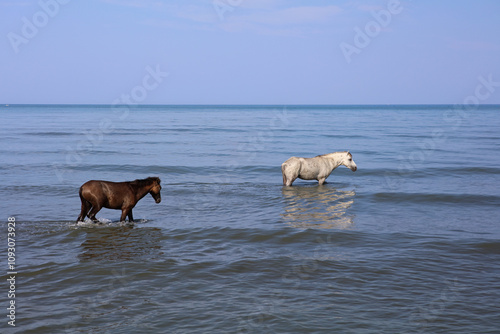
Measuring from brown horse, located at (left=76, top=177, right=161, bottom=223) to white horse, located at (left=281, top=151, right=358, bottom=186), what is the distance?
291 inches

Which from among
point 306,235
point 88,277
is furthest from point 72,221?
point 306,235

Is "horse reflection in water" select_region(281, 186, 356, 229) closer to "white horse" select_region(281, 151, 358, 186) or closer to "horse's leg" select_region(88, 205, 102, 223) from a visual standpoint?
"white horse" select_region(281, 151, 358, 186)

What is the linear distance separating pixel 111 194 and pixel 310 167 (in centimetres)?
943

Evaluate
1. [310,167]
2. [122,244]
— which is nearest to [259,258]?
[122,244]

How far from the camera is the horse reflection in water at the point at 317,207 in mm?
13748

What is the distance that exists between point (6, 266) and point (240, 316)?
5040 millimetres

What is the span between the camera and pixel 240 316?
24.6 feet

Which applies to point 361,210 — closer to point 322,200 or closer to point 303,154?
point 322,200

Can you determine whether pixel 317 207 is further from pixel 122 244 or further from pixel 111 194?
pixel 122 244

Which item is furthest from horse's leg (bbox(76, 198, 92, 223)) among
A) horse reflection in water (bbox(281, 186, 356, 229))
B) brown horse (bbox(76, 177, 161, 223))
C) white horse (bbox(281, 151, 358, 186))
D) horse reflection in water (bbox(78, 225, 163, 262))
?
white horse (bbox(281, 151, 358, 186))

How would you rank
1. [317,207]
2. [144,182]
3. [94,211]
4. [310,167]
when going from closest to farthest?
[94,211] < [144,182] < [317,207] < [310,167]

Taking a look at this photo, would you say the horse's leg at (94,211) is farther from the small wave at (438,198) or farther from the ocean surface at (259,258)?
the small wave at (438,198)

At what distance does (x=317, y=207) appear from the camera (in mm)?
15977

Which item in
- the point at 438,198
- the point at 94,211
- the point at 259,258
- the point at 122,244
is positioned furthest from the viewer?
the point at 438,198
